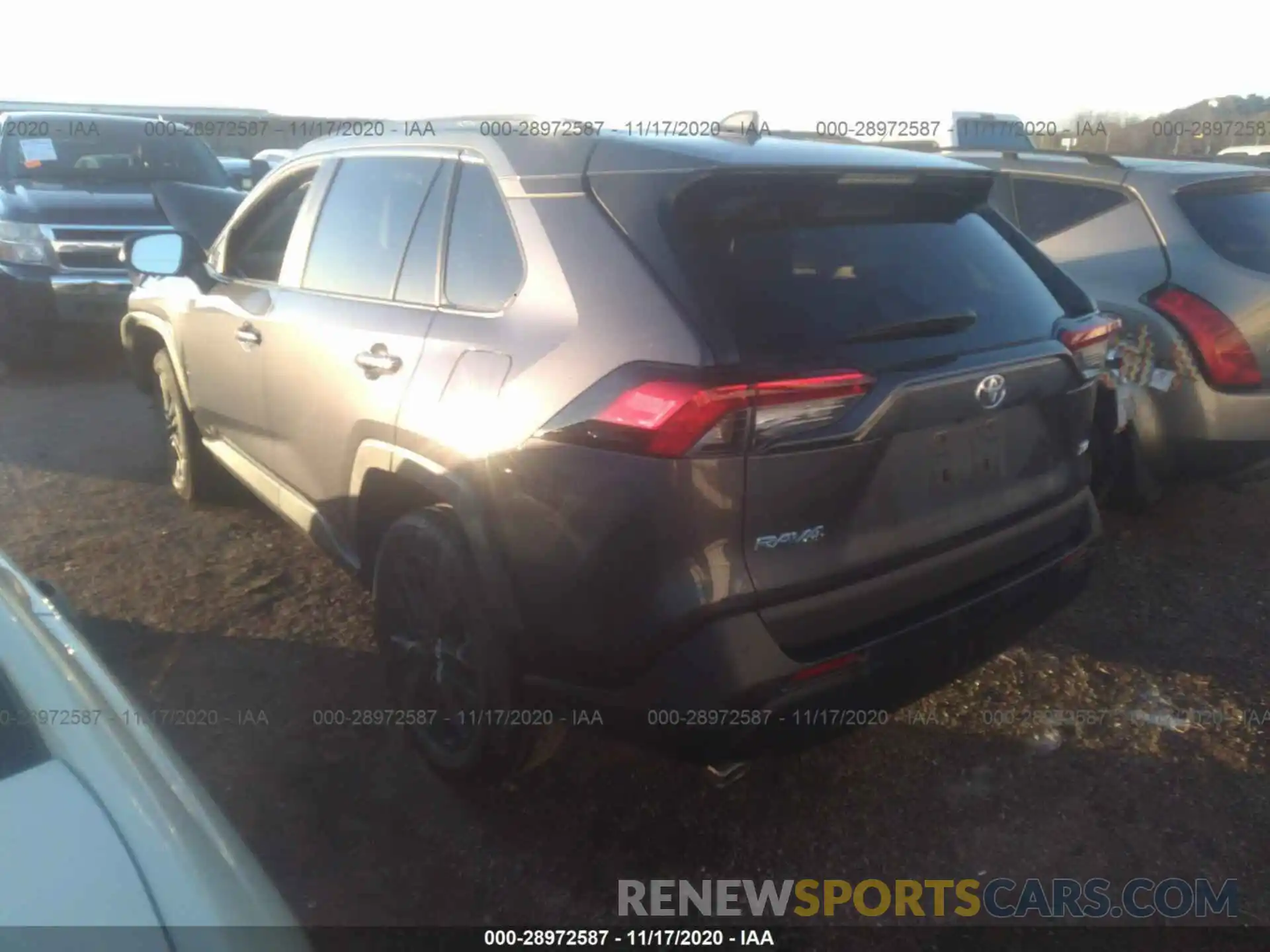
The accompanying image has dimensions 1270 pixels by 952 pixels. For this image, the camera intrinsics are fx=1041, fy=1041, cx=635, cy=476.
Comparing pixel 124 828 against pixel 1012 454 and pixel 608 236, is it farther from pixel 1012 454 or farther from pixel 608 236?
pixel 1012 454

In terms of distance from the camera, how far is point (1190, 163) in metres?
4.86

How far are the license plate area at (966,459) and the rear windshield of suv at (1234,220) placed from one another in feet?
8.33

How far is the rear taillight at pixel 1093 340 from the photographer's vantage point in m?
2.78

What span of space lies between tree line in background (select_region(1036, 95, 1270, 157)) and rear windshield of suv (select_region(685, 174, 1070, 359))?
29.9ft

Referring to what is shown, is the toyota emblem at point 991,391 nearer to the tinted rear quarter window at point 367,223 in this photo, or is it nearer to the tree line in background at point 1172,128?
the tinted rear quarter window at point 367,223

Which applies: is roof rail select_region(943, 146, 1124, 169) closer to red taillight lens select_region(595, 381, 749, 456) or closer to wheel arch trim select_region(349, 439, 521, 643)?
red taillight lens select_region(595, 381, 749, 456)

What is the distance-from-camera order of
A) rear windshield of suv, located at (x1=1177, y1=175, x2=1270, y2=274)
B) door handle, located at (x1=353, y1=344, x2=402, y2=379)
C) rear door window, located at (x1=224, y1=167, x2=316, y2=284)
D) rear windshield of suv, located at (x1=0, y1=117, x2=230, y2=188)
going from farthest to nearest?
rear windshield of suv, located at (x1=0, y1=117, x2=230, y2=188), rear windshield of suv, located at (x1=1177, y1=175, x2=1270, y2=274), rear door window, located at (x1=224, y1=167, x2=316, y2=284), door handle, located at (x1=353, y1=344, x2=402, y2=379)

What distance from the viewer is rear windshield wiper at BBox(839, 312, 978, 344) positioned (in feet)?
7.64

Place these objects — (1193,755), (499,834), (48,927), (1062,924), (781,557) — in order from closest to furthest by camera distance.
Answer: (48,927)
(781,557)
(1062,924)
(499,834)
(1193,755)

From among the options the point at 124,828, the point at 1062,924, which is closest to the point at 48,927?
the point at 124,828

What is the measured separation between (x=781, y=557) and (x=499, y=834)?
122cm

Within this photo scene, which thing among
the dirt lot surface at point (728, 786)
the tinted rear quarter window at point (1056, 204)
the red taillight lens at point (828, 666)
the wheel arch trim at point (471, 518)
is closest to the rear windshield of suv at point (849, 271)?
the red taillight lens at point (828, 666)

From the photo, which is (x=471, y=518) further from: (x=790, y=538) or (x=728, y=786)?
(x=728, y=786)

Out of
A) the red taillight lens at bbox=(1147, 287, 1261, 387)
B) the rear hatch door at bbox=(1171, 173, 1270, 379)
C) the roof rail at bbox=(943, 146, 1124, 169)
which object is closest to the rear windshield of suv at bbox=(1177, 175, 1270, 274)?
the rear hatch door at bbox=(1171, 173, 1270, 379)
